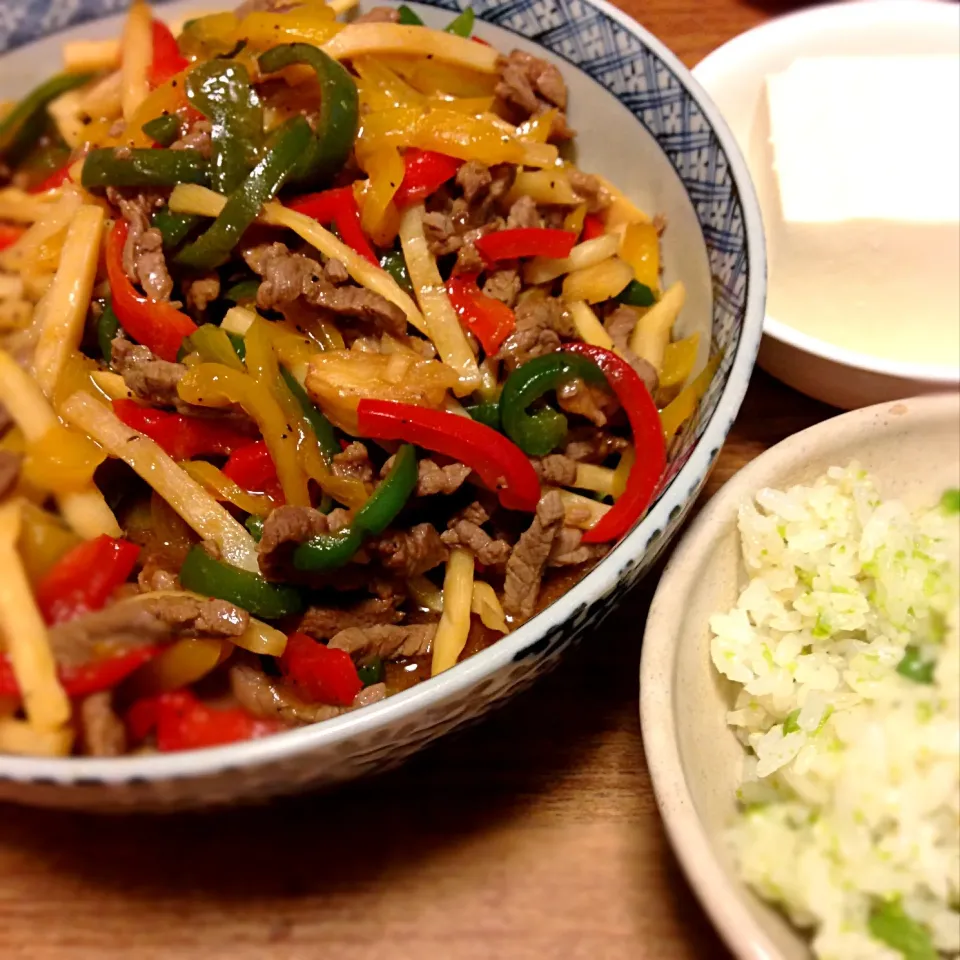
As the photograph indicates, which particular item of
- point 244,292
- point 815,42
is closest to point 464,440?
point 244,292

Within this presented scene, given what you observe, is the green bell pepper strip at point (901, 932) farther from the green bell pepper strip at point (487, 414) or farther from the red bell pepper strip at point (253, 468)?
the red bell pepper strip at point (253, 468)

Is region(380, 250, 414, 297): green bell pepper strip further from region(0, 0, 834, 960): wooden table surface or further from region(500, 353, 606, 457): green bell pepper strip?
region(0, 0, 834, 960): wooden table surface

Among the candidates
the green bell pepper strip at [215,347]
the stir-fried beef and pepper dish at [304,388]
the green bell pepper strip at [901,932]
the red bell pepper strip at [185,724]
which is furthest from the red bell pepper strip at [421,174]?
the green bell pepper strip at [901,932]

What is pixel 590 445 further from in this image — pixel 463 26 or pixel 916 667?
pixel 463 26

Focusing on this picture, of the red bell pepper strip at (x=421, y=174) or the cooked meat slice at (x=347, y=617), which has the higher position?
the red bell pepper strip at (x=421, y=174)

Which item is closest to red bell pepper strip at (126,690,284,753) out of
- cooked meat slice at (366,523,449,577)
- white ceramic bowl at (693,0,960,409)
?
cooked meat slice at (366,523,449,577)

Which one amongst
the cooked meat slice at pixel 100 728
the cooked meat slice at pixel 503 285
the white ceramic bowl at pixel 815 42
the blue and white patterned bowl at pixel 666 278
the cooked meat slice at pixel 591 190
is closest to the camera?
the blue and white patterned bowl at pixel 666 278

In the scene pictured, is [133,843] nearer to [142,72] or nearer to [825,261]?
[142,72]
